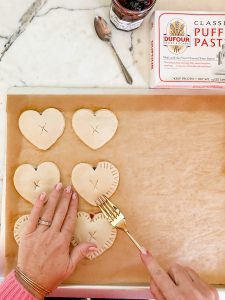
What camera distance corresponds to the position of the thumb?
2.87 ft

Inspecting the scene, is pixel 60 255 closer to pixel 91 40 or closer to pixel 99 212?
pixel 99 212

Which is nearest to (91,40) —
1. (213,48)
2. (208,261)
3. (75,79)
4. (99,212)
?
(75,79)

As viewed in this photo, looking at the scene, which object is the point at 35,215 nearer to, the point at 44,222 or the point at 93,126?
the point at 44,222

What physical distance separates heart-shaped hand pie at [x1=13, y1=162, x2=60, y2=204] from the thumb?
0.13 metres

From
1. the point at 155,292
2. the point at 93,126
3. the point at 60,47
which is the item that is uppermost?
the point at 60,47

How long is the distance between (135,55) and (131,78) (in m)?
0.05

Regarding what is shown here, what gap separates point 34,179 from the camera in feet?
2.97

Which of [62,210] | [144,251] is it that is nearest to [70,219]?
[62,210]

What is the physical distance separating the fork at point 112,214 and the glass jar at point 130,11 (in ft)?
1.17

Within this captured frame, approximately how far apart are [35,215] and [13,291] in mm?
146

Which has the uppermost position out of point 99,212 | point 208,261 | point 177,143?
point 177,143

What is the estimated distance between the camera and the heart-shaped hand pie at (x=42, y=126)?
909mm

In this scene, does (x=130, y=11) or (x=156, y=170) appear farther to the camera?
(x=156, y=170)

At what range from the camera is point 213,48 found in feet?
2.93
